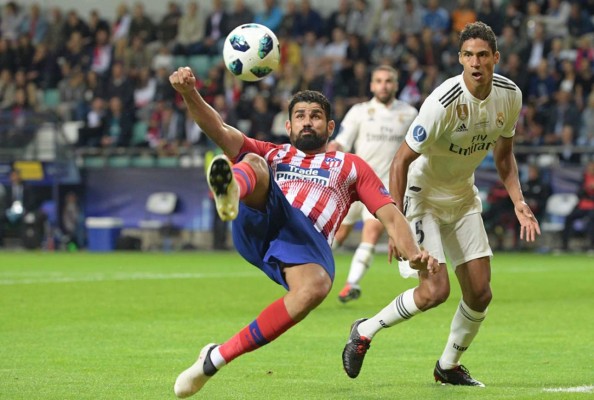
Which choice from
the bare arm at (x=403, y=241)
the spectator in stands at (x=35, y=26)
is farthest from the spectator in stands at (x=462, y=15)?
the bare arm at (x=403, y=241)

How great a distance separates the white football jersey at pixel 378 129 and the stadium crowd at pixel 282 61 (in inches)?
325

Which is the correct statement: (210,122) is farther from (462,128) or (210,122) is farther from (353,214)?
(353,214)

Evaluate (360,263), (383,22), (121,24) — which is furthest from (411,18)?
(360,263)

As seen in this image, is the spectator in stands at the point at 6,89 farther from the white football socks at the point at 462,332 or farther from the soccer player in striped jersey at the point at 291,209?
the soccer player in striped jersey at the point at 291,209

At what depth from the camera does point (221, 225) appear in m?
23.7

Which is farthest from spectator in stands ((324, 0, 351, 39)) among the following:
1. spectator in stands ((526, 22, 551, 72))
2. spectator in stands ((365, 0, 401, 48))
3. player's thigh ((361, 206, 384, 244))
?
player's thigh ((361, 206, 384, 244))

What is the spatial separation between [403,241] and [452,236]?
1.61 meters

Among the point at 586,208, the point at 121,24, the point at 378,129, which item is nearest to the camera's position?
the point at 378,129

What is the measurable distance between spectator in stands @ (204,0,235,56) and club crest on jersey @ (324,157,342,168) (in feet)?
67.8

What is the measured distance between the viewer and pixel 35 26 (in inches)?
1167

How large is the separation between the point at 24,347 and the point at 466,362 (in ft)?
11.6

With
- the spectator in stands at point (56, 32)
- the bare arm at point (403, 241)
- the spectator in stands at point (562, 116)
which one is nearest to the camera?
the bare arm at point (403, 241)

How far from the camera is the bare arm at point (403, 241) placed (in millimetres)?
6355

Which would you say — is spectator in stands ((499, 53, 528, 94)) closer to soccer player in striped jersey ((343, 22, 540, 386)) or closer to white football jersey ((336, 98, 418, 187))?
white football jersey ((336, 98, 418, 187))
